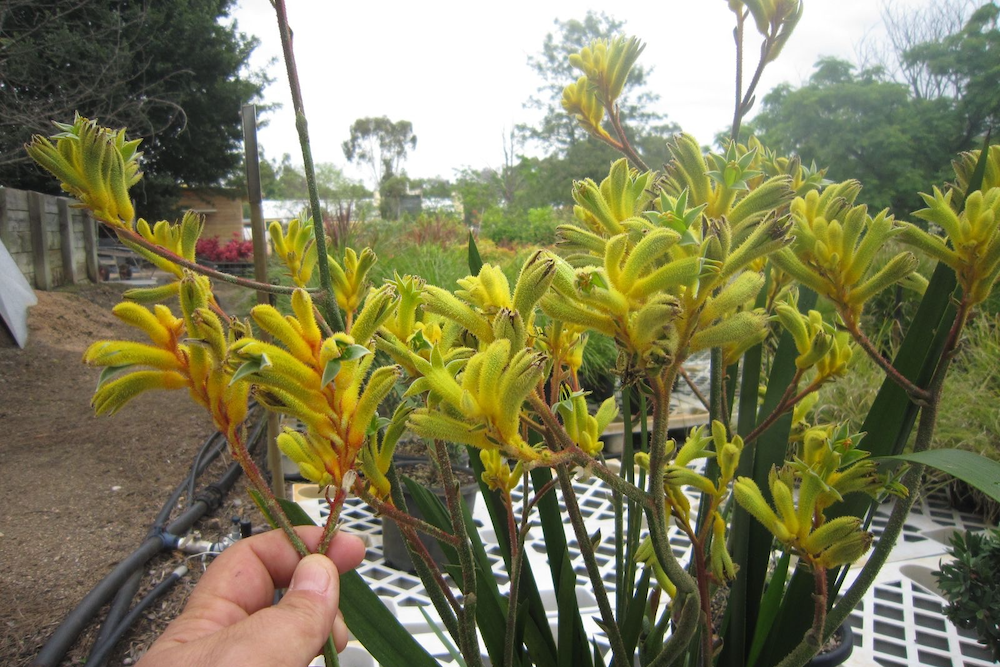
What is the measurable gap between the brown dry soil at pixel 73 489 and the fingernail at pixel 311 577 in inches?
40.6

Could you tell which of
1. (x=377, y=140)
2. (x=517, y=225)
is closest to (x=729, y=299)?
(x=517, y=225)

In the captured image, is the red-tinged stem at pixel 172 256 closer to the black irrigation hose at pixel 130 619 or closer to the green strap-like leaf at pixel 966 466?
the green strap-like leaf at pixel 966 466

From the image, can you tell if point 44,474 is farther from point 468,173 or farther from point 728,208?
point 468,173

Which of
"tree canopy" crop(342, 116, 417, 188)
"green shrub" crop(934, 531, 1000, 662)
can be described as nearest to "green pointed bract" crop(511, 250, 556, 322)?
"green shrub" crop(934, 531, 1000, 662)

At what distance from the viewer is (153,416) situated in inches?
95.6

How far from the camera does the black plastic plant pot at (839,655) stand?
0.67 m

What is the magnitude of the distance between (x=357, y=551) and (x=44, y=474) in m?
1.84

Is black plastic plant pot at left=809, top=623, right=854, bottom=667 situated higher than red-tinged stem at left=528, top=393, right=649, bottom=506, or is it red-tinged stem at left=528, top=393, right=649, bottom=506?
red-tinged stem at left=528, top=393, right=649, bottom=506

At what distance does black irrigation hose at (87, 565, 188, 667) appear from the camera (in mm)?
1060

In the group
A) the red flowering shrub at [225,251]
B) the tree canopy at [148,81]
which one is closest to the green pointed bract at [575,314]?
the tree canopy at [148,81]

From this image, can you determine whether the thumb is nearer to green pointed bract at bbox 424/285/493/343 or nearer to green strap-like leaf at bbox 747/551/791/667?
green pointed bract at bbox 424/285/493/343

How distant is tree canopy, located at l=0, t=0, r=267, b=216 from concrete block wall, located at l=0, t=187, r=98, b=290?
8.4 inches

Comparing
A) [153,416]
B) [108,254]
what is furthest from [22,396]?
[108,254]

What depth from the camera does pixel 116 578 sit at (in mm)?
1252
